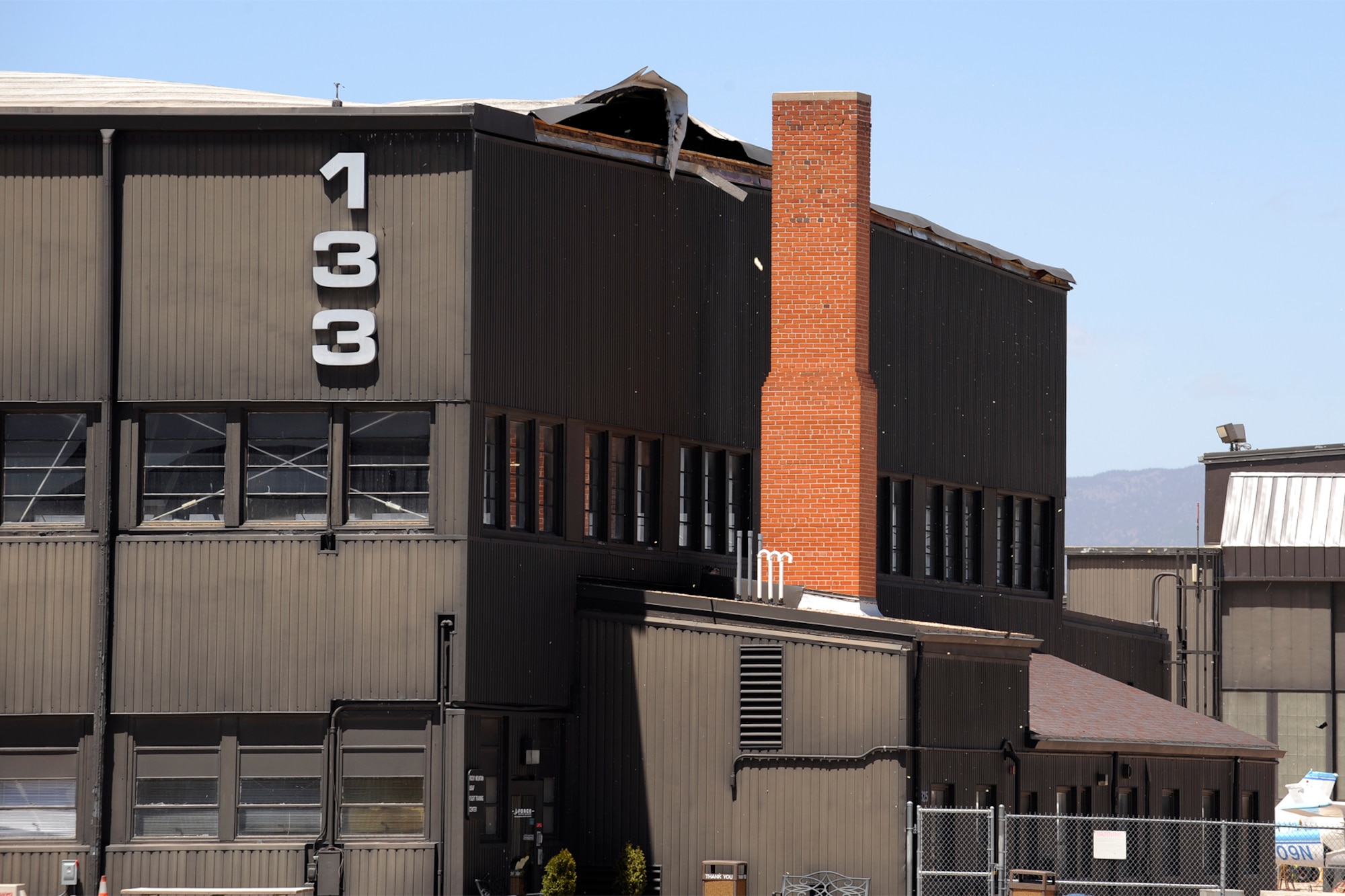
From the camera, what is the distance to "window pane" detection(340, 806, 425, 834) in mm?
Answer: 29391

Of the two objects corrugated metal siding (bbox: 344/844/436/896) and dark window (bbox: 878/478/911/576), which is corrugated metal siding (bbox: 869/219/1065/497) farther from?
corrugated metal siding (bbox: 344/844/436/896)

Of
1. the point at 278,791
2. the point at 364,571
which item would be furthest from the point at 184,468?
the point at 278,791

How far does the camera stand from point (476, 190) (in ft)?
99.5

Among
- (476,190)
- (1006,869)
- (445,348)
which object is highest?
(476,190)

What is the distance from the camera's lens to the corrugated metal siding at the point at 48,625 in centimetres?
2983

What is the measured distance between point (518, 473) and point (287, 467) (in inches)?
141

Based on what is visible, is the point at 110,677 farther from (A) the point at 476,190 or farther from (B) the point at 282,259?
(A) the point at 476,190

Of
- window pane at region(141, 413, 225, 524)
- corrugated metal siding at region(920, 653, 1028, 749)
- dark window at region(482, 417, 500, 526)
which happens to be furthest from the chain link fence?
window pane at region(141, 413, 225, 524)

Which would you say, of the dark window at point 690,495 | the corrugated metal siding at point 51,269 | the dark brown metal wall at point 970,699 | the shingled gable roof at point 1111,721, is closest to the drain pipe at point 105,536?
the corrugated metal siding at point 51,269

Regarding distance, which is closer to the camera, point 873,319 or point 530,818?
point 530,818

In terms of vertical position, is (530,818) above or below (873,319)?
below

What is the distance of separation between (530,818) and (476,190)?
9634 mm

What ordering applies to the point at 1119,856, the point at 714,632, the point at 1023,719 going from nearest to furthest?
the point at 1119,856, the point at 714,632, the point at 1023,719

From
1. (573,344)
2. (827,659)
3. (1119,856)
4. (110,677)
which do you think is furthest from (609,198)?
(1119,856)
